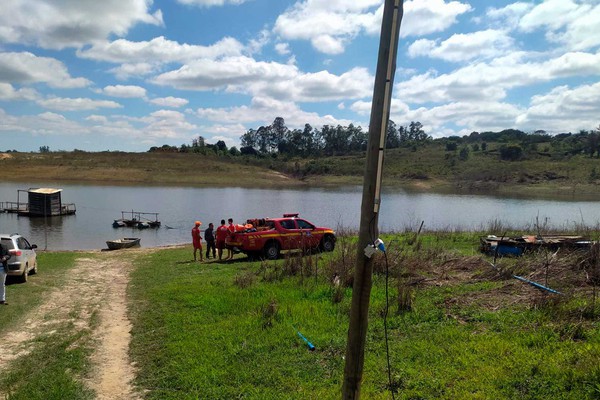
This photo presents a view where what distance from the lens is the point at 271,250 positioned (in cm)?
1802

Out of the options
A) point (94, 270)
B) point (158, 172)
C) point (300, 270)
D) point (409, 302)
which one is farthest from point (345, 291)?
point (158, 172)

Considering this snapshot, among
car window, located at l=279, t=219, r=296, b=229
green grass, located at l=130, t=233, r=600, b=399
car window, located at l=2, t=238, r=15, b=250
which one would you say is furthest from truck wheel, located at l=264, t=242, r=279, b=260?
car window, located at l=2, t=238, r=15, b=250

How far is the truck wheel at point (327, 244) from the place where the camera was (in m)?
19.2

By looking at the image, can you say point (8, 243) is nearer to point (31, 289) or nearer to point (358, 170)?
point (31, 289)

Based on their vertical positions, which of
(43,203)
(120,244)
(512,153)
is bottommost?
Result: (120,244)

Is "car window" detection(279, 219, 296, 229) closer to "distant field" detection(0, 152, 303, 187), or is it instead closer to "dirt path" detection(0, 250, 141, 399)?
"dirt path" detection(0, 250, 141, 399)

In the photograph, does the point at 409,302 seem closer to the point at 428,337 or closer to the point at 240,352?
the point at 428,337

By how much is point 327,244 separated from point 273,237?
2607 millimetres

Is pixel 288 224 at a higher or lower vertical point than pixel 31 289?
higher

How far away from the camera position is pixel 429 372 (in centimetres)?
564

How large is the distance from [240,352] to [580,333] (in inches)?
187

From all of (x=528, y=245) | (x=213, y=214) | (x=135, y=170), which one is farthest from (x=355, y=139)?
(x=528, y=245)

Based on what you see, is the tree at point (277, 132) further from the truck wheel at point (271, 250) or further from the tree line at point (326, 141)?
the truck wheel at point (271, 250)

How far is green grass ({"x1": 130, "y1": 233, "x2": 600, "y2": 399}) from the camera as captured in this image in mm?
5273
